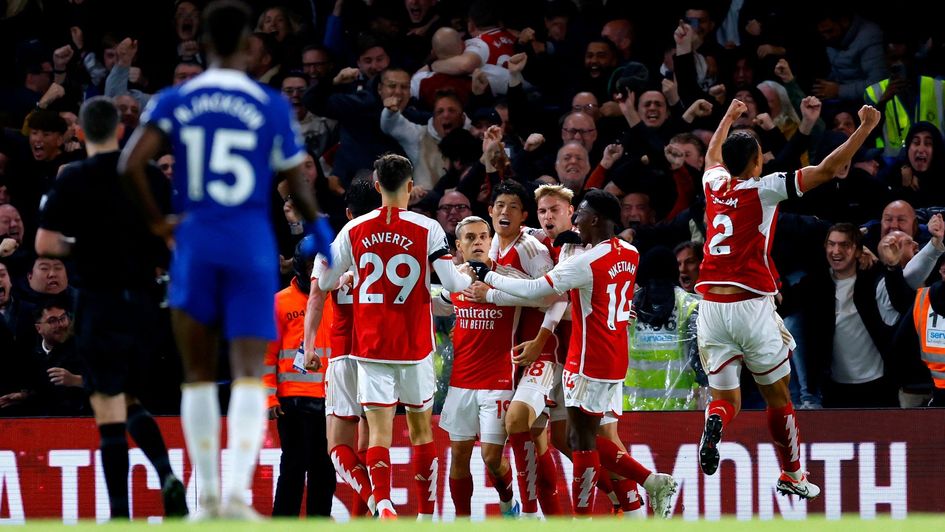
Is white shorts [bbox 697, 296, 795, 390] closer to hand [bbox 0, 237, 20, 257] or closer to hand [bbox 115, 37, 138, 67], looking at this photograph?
hand [bbox 0, 237, 20, 257]

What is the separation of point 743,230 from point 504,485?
2.44m

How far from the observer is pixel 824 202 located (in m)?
12.4

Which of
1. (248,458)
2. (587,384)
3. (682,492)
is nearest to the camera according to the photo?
(248,458)

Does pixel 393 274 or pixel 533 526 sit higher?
pixel 393 274

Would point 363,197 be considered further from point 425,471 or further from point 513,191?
point 425,471

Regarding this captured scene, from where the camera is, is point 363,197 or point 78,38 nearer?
point 363,197

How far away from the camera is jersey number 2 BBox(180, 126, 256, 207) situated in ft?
18.5

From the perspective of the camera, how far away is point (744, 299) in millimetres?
9312

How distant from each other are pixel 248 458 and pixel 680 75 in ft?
29.6

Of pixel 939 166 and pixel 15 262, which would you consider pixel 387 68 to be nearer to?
pixel 15 262

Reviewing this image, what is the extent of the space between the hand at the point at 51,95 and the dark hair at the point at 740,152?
26.1ft

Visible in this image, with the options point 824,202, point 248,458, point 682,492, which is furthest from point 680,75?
point 248,458

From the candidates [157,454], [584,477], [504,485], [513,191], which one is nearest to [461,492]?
[504,485]

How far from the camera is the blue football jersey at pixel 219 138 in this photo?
5.65 m
